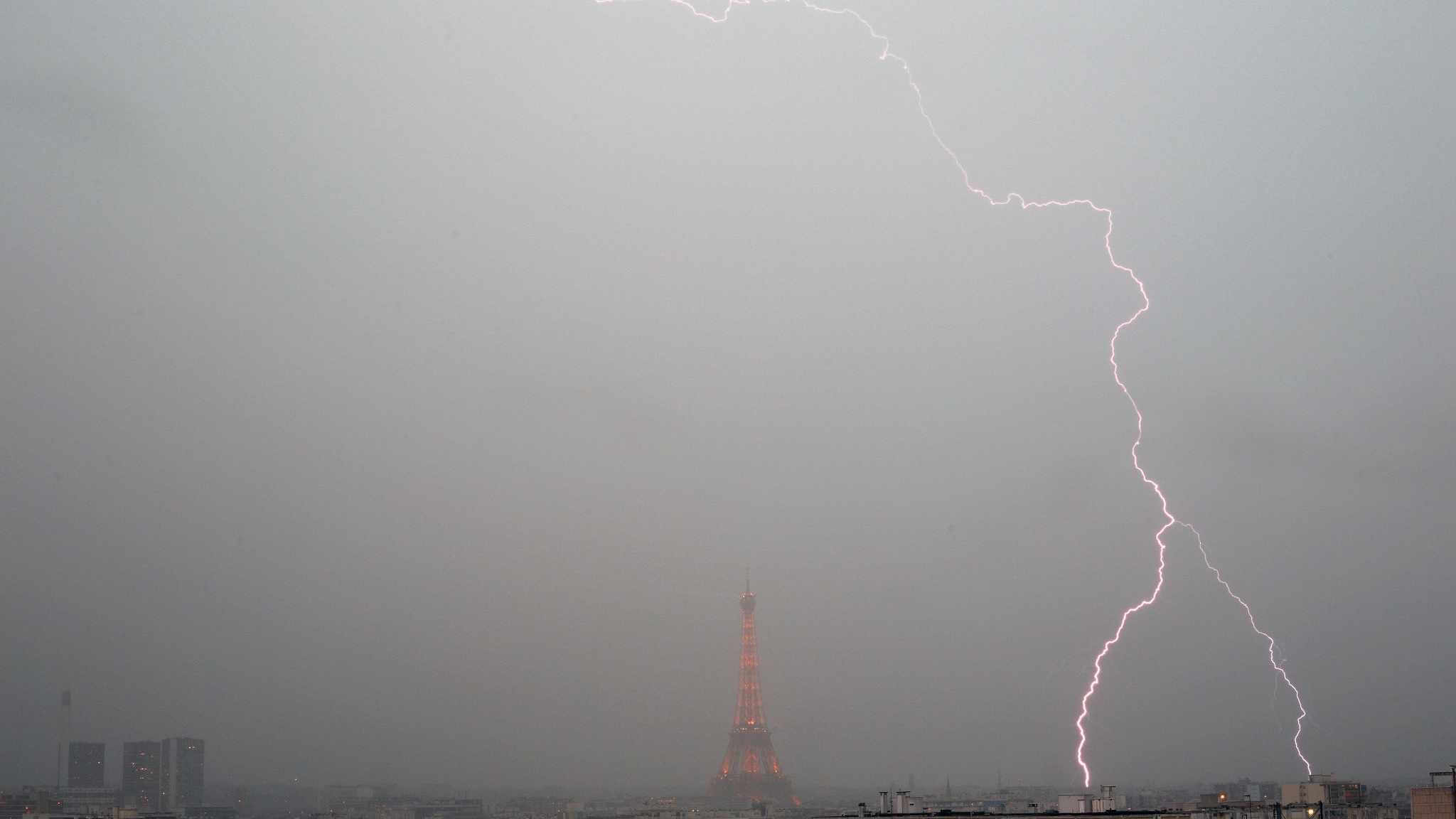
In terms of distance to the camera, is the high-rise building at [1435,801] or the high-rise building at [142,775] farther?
the high-rise building at [142,775]

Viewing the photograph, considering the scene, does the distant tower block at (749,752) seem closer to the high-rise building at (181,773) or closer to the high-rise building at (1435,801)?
the high-rise building at (181,773)

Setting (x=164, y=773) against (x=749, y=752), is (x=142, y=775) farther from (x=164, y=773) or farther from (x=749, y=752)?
(x=749, y=752)

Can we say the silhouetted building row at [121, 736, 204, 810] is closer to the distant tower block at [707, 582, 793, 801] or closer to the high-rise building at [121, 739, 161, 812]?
the high-rise building at [121, 739, 161, 812]

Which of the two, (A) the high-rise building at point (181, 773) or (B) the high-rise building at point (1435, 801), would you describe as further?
(A) the high-rise building at point (181, 773)

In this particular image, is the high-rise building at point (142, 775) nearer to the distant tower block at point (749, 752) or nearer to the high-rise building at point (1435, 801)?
the distant tower block at point (749, 752)

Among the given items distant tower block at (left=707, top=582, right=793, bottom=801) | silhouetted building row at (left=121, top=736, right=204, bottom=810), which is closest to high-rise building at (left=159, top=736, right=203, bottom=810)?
silhouetted building row at (left=121, top=736, right=204, bottom=810)

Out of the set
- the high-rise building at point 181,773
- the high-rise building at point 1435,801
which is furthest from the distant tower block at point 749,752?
the high-rise building at point 1435,801
